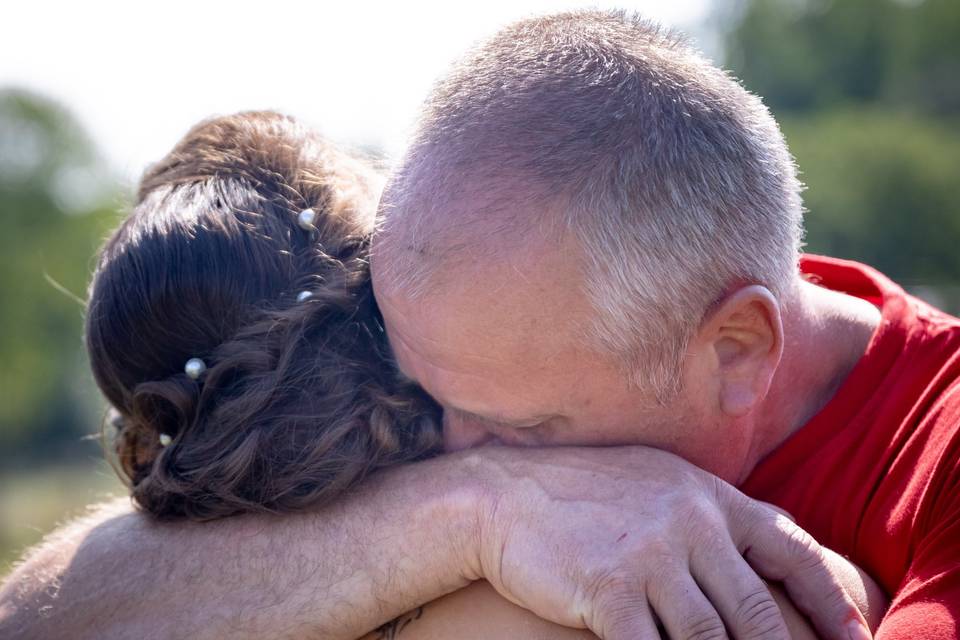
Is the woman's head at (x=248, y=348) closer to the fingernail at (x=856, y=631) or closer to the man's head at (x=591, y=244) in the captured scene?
the man's head at (x=591, y=244)

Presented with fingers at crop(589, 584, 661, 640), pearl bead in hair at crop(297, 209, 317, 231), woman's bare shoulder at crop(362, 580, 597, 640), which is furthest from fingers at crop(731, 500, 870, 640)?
pearl bead in hair at crop(297, 209, 317, 231)

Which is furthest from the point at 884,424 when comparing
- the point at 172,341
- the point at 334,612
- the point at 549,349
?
the point at 172,341

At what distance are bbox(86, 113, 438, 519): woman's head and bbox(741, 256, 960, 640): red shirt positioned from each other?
951mm

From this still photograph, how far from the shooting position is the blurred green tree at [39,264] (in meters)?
36.8

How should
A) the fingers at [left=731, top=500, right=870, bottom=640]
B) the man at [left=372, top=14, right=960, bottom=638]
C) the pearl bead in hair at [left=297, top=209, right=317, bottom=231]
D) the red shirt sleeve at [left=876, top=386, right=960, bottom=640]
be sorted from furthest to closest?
the pearl bead in hair at [left=297, top=209, right=317, bottom=231] → the man at [left=372, top=14, right=960, bottom=638] → the fingers at [left=731, top=500, right=870, bottom=640] → the red shirt sleeve at [left=876, top=386, right=960, bottom=640]

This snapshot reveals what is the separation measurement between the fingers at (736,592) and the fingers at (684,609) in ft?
0.11

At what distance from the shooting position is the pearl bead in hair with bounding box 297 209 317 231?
2.56 m

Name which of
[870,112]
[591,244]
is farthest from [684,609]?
[870,112]

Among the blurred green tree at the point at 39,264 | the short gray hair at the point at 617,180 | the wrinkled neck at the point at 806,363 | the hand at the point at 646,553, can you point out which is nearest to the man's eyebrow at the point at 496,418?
the hand at the point at 646,553

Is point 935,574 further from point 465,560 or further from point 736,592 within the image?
point 465,560

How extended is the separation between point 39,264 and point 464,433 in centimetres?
3859

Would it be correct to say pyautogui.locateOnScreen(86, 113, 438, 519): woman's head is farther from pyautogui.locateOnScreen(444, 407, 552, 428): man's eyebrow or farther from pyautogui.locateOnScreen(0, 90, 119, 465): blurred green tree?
pyautogui.locateOnScreen(0, 90, 119, 465): blurred green tree

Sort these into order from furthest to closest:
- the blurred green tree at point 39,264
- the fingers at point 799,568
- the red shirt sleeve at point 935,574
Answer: the blurred green tree at point 39,264 → the fingers at point 799,568 → the red shirt sleeve at point 935,574

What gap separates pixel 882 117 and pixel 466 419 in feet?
67.8
